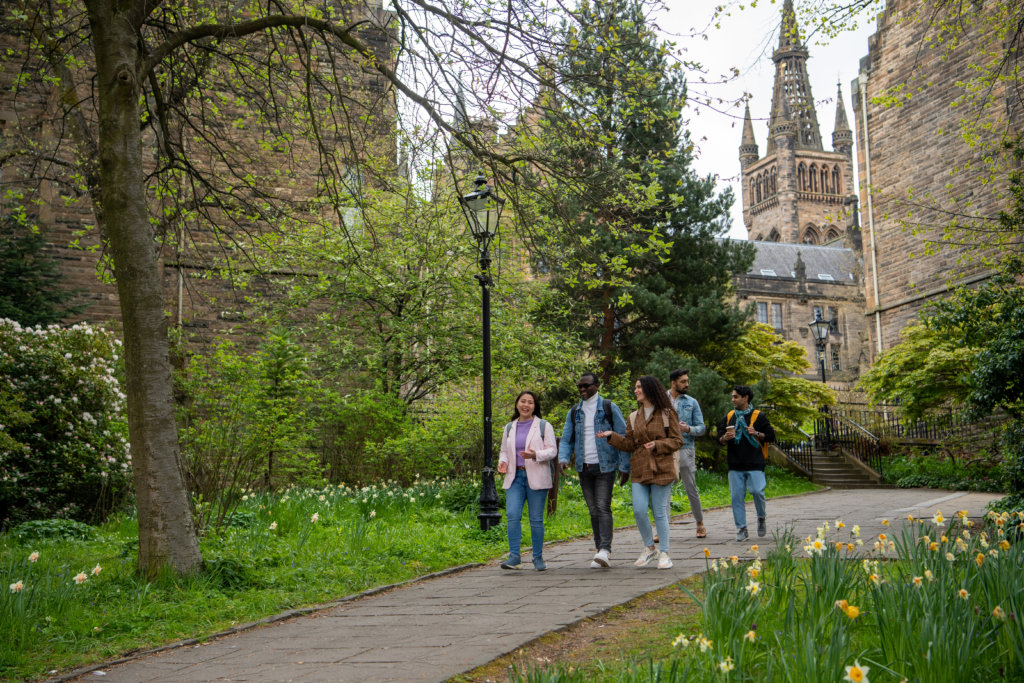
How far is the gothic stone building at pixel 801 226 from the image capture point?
72938 mm

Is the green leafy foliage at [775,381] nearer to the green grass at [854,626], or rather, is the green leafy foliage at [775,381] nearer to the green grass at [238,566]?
the green grass at [238,566]

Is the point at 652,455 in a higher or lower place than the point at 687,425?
lower

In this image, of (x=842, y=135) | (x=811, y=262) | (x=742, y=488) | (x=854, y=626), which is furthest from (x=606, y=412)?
(x=842, y=135)

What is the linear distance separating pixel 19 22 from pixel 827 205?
325 feet

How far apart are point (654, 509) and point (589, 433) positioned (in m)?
0.91

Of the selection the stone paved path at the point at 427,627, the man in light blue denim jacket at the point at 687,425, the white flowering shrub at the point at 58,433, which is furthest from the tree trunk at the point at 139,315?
the man in light blue denim jacket at the point at 687,425

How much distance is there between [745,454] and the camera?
930 centimetres

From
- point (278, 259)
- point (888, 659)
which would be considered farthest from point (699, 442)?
point (888, 659)

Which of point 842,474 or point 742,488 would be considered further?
point 842,474

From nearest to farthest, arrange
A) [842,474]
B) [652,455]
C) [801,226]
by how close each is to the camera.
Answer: [652,455], [842,474], [801,226]

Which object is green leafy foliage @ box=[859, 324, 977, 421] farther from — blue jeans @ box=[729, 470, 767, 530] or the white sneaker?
the white sneaker

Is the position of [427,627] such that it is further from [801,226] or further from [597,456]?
[801,226]

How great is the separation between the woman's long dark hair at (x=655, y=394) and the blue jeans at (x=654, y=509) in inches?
27.9

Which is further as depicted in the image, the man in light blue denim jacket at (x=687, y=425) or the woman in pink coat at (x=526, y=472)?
the man in light blue denim jacket at (x=687, y=425)
